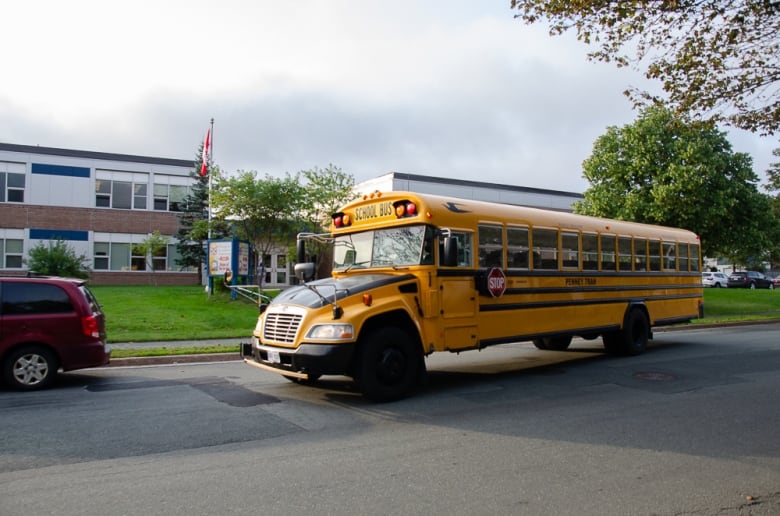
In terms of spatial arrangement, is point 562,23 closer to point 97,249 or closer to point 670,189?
point 670,189

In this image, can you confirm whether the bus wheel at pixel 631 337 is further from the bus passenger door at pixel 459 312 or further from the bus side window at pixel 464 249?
the bus side window at pixel 464 249

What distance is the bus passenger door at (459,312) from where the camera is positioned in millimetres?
8336

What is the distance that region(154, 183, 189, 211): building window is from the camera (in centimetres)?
3944

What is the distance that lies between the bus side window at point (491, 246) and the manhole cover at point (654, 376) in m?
3.04

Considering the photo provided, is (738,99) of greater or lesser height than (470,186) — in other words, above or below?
below

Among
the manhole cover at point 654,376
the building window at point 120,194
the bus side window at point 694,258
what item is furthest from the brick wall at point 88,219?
the manhole cover at point 654,376

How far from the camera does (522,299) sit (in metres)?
9.61

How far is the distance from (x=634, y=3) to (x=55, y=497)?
846 cm

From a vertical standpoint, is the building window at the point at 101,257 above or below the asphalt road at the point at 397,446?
above

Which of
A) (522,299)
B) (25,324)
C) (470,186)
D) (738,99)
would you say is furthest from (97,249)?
(738,99)

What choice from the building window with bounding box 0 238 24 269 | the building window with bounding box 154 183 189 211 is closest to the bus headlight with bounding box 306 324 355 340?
the building window with bounding box 154 183 189 211

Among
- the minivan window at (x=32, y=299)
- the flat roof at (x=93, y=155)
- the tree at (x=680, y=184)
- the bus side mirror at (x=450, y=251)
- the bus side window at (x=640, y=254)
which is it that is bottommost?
the minivan window at (x=32, y=299)

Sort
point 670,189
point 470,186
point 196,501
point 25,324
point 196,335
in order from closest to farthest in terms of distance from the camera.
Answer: point 196,501 → point 25,324 → point 196,335 → point 670,189 → point 470,186

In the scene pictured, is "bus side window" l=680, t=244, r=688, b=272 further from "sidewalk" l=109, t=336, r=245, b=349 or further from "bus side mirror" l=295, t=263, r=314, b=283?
"sidewalk" l=109, t=336, r=245, b=349
